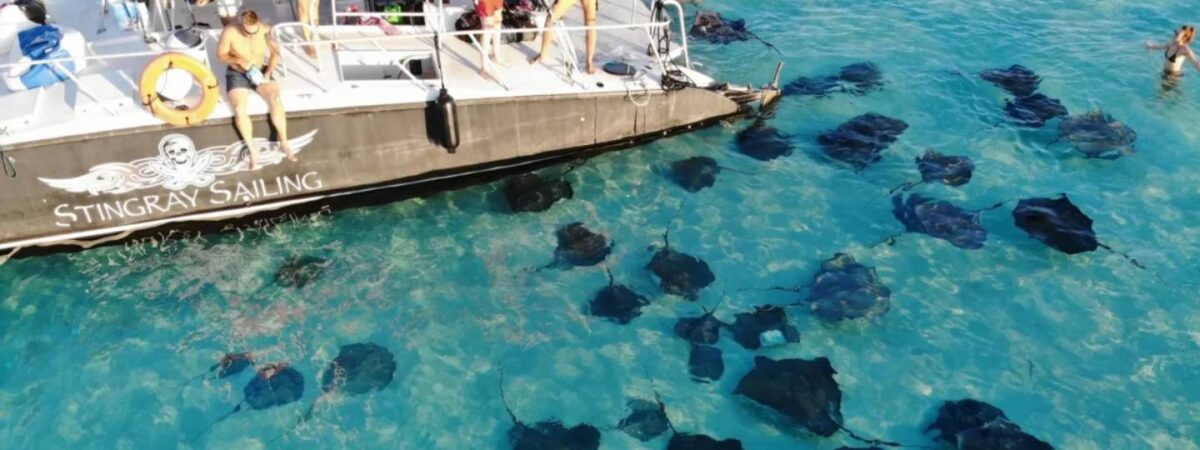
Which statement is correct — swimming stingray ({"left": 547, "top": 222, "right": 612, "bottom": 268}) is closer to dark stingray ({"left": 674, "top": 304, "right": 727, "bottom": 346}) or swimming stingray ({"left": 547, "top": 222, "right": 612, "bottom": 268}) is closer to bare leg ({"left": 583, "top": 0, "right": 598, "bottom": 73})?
dark stingray ({"left": 674, "top": 304, "right": 727, "bottom": 346})

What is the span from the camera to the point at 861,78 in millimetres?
19656

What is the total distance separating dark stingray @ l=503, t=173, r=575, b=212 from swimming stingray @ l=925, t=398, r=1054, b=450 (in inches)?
298

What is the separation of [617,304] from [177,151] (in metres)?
7.42

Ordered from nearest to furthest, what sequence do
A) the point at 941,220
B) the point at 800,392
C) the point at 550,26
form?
the point at 800,392, the point at 550,26, the point at 941,220

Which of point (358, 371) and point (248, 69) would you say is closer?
point (358, 371)

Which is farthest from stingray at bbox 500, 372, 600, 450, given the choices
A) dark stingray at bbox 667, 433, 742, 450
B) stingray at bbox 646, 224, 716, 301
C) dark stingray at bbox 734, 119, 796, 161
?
dark stingray at bbox 734, 119, 796, 161

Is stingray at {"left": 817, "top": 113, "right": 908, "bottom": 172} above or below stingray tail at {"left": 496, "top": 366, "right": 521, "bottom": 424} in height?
above

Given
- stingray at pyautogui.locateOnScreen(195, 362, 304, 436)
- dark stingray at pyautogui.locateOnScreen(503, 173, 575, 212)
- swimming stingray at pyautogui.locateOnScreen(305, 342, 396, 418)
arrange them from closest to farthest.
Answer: stingray at pyautogui.locateOnScreen(195, 362, 304, 436) → swimming stingray at pyautogui.locateOnScreen(305, 342, 396, 418) → dark stingray at pyautogui.locateOnScreen(503, 173, 575, 212)

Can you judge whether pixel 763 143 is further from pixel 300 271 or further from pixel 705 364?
pixel 300 271

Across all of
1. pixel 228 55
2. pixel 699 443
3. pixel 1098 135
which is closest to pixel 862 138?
pixel 1098 135

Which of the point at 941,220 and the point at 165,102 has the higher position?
the point at 165,102

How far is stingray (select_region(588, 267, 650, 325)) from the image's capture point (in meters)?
12.9

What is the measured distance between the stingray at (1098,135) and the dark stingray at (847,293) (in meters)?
7.33

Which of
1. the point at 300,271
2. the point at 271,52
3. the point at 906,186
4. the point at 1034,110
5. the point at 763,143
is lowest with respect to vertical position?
the point at 300,271
